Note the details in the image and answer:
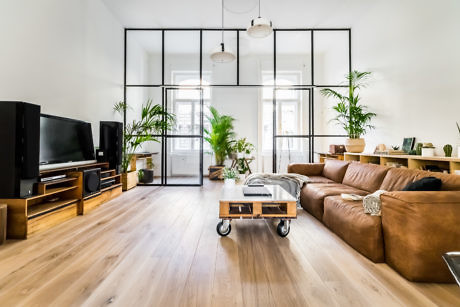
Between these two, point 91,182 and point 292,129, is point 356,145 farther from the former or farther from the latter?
point 91,182

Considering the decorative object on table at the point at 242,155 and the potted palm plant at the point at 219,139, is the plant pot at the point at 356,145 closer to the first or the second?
the decorative object on table at the point at 242,155

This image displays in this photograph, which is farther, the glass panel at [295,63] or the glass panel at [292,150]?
the glass panel at [295,63]

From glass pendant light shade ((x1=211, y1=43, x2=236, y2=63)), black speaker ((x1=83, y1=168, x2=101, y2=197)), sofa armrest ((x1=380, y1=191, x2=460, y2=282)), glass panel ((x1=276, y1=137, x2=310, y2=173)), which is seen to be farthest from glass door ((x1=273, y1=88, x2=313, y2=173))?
sofa armrest ((x1=380, y1=191, x2=460, y2=282))

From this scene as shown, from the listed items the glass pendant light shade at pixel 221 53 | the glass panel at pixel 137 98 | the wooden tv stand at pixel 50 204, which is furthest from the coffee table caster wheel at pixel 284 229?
the glass panel at pixel 137 98

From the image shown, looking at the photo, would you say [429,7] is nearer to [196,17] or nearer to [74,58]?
[196,17]

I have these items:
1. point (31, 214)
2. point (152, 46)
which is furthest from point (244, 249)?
point (152, 46)

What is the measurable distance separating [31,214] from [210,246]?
1.91 m

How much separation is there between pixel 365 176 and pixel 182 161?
3.86 meters

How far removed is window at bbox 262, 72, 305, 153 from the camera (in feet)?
20.2

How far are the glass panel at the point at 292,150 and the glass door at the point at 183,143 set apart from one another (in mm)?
2082

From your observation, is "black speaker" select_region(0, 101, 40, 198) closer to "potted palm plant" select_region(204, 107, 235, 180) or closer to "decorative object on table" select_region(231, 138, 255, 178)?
"potted palm plant" select_region(204, 107, 235, 180)

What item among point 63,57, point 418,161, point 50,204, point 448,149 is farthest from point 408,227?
point 63,57

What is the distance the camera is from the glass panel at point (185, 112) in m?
5.50

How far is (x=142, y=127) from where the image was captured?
16.5ft
